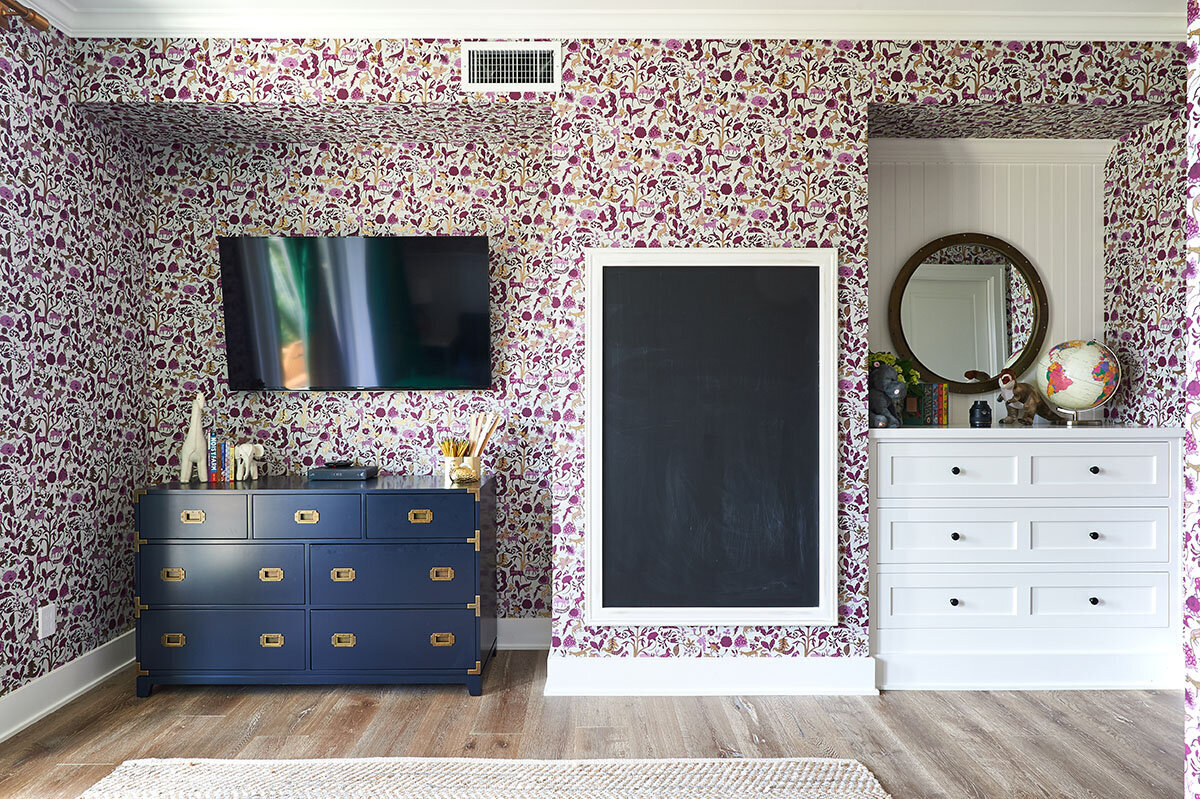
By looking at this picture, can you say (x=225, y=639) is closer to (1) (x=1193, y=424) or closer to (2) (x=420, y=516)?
(2) (x=420, y=516)

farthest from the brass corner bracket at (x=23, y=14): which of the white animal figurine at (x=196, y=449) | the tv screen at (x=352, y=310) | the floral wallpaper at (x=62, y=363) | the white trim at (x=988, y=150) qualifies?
the white trim at (x=988, y=150)

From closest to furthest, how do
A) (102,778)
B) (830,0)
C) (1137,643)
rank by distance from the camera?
(102,778)
(830,0)
(1137,643)

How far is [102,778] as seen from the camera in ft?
A: 8.03

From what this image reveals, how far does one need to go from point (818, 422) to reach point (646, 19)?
5.55ft

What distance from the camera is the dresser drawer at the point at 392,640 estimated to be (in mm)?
3154

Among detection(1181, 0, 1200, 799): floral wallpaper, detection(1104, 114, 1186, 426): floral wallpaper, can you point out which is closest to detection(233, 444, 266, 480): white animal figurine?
detection(1181, 0, 1200, 799): floral wallpaper

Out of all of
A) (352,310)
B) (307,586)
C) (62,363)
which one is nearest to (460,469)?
(307,586)

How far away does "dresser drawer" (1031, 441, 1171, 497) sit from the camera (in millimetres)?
3225

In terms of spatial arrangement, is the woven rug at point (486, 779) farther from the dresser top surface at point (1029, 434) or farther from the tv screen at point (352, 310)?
the tv screen at point (352, 310)

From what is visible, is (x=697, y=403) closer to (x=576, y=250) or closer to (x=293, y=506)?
(x=576, y=250)

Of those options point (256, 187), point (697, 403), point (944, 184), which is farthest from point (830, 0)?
point (256, 187)

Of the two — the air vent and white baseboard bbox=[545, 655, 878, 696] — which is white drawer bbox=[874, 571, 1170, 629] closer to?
white baseboard bbox=[545, 655, 878, 696]

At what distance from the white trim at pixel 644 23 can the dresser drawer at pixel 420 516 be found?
5.90 ft

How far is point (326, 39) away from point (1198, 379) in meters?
3.04
